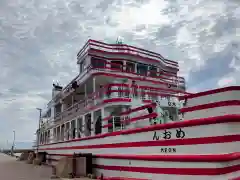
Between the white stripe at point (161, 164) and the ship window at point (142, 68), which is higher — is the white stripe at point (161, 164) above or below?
below

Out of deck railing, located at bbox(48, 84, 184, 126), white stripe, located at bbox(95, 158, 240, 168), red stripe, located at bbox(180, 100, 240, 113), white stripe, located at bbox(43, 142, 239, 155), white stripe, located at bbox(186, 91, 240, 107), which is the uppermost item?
deck railing, located at bbox(48, 84, 184, 126)

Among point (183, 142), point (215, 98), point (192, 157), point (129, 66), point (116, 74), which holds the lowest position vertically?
point (192, 157)

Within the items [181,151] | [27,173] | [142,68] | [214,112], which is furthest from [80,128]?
[214,112]

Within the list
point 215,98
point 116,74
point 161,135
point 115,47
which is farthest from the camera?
point 115,47

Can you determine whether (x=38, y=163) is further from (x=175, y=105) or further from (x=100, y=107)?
(x=175, y=105)

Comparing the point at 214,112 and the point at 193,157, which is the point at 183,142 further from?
the point at 214,112

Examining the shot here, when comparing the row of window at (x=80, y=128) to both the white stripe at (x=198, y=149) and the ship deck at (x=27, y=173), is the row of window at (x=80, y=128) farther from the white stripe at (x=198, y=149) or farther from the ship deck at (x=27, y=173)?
the white stripe at (x=198, y=149)

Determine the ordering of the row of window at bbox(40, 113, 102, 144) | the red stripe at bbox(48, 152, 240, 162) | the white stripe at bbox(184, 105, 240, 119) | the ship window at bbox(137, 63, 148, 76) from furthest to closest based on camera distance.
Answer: the ship window at bbox(137, 63, 148, 76), the row of window at bbox(40, 113, 102, 144), the white stripe at bbox(184, 105, 240, 119), the red stripe at bbox(48, 152, 240, 162)

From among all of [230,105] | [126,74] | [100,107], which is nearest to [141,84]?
[126,74]

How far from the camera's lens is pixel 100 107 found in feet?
33.2

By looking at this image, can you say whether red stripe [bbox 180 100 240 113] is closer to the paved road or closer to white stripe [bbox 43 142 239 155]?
white stripe [bbox 43 142 239 155]

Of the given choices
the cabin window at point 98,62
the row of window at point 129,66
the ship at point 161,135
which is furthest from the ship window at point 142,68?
the cabin window at point 98,62

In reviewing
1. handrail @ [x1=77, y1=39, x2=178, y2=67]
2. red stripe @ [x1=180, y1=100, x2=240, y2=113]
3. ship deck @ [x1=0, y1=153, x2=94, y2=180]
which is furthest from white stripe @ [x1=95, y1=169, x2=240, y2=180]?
handrail @ [x1=77, y1=39, x2=178, y2=67]

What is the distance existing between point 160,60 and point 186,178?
35.5 feet
